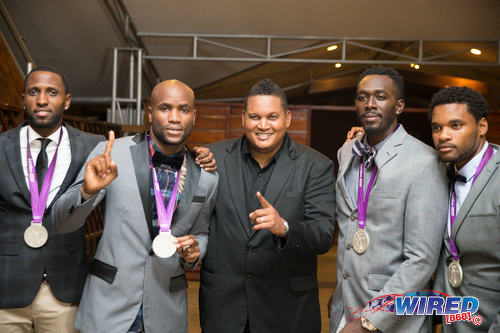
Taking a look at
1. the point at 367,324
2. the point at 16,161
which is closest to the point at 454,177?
the point at 367,324

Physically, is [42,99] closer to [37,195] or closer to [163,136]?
[37,195]

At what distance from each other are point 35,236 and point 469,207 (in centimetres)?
179

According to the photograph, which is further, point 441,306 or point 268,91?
point 268,91

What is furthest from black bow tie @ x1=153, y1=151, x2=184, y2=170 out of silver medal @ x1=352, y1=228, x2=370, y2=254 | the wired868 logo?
the wired868 logo

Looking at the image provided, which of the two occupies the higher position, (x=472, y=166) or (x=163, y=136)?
(x=163, y=136)

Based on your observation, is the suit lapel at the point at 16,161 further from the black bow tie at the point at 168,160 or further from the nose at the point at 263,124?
the nose at the point at 263,124

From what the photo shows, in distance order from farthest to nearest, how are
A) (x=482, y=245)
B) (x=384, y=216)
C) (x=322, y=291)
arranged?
1. (x=322, y=291)
2. (x=384, y=216)
3. (x=482, y=245)

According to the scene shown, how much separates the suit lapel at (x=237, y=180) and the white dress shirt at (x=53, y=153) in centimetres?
75

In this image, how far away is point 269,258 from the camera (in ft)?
6.63

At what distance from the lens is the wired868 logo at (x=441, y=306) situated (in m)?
1.65

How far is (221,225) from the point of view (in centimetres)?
208

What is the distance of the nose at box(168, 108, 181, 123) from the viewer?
6.31 ft

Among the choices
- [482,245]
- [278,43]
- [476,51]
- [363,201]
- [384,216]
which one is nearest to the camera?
[482,245]

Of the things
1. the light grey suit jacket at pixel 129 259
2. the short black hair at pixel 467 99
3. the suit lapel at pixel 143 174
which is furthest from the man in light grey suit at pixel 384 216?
the suit lapel at pixel 143 174
